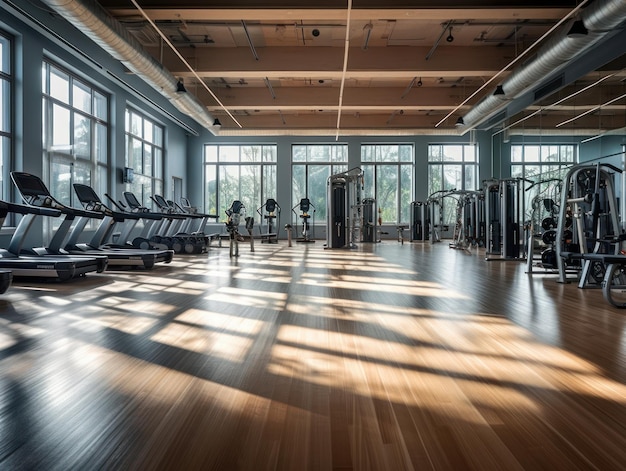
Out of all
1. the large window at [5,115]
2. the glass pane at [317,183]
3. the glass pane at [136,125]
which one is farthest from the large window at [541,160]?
the glass pane at [136,125]

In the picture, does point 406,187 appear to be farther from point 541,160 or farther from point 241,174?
point 541,160

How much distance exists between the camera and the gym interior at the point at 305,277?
1.50m

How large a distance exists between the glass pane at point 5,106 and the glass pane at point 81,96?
2156 millimetres

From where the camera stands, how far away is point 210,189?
1794 centimetres

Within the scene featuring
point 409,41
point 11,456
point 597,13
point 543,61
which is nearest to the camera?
point 11,456

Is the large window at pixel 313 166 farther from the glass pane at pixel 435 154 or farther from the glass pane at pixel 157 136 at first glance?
the glass pane at pixel 157 136

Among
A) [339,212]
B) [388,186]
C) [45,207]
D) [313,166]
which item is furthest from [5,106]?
[388,186]

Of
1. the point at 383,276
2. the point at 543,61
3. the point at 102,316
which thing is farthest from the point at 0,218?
the point at 543,61

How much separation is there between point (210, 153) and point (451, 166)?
8.77 meters

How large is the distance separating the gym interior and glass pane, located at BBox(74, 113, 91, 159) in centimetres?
5

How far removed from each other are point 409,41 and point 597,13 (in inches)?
169

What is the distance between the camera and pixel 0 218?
4207mm

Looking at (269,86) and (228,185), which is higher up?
(269,86)

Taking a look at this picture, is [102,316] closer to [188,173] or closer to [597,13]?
[597,13]
